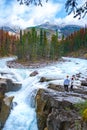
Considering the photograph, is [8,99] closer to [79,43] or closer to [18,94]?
[18,94]

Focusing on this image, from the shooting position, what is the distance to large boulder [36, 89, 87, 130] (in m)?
23.3

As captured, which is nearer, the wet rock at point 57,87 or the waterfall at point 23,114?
the waterfall at point 23,114

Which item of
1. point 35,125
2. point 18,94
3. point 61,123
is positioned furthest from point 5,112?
point 61,123

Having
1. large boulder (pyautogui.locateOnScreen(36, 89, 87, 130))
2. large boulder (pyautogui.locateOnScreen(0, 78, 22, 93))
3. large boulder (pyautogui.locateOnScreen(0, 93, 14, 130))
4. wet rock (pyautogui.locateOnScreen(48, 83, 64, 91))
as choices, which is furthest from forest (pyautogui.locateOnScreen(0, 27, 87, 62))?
large boulder (pyautogui.locateOnScreen(36, 89, 87, 130))

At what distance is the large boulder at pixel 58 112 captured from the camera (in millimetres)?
23278

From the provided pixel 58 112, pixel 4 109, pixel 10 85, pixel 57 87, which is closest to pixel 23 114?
pixel 4 109

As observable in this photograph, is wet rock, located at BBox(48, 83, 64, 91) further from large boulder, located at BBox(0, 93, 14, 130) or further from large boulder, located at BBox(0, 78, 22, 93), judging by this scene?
large boulder, located at BBox(0, 78, 22, 93)

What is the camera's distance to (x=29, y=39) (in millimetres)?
132625

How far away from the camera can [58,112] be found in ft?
86.6

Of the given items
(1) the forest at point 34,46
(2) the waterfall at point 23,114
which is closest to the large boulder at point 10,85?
(2) the waterfall at point 23,114

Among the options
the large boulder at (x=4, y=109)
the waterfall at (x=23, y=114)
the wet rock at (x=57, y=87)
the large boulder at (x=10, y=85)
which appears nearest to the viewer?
the waterfall at (x=23, y=114)

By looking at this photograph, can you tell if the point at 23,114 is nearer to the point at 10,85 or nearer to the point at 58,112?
the point at 58,112

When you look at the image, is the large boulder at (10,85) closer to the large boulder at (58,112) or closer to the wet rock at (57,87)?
the wet rock at (57,87)

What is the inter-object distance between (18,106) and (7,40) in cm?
11544
